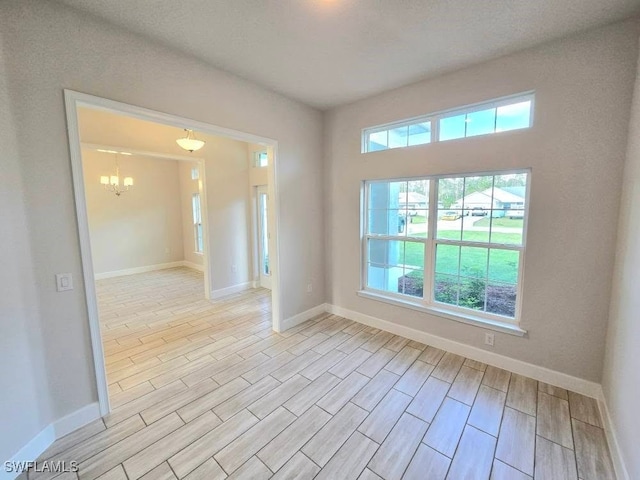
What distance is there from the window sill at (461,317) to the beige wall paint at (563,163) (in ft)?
0.23

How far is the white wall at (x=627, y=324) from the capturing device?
1.45 metres

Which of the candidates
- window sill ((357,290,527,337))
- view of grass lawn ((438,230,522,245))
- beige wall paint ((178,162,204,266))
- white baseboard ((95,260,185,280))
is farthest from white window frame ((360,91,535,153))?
white baseboard ((95,260,185,280))

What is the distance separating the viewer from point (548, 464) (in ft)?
5.20

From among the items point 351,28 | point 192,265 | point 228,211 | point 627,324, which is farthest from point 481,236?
point 192,265

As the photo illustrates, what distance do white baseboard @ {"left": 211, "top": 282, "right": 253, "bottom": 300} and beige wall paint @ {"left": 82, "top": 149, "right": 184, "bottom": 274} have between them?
325 cm

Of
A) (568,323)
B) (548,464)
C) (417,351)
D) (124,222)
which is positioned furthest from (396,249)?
(124,222)

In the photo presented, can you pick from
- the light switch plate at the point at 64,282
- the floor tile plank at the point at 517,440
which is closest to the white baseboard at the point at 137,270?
the light switch plate at the point at 64,282

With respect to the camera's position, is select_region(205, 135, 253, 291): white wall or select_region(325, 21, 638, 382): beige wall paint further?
select_region(205, 135, 253, 291): white wall

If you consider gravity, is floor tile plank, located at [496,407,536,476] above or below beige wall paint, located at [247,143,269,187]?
below

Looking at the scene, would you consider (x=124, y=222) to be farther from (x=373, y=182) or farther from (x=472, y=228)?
(x=472, y=228)

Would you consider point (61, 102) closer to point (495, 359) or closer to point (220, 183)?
point (220, 183)

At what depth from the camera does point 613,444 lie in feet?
5.42

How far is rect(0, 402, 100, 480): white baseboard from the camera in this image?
153 cm

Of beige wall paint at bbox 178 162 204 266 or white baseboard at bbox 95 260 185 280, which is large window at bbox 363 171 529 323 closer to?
beige wall paint at bbox 178 162 204 266
